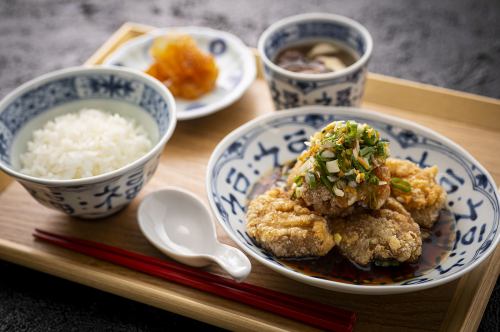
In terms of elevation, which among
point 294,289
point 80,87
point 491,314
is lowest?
point 491,314

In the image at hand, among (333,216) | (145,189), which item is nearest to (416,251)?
(333,216)

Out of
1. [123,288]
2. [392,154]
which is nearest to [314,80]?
[392,154]

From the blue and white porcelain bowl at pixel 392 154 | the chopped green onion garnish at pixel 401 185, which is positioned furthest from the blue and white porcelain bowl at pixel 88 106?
the chopped green onion garnish at pixel 401 185

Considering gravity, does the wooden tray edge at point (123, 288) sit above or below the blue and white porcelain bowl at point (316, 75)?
below

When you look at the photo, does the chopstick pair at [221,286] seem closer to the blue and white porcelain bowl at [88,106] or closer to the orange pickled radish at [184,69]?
the blue and white porcelain bowl at [88,106]

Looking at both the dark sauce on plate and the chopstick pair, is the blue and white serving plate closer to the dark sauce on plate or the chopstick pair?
the chopstick pair

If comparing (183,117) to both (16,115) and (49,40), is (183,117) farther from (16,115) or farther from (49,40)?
(49,40)
